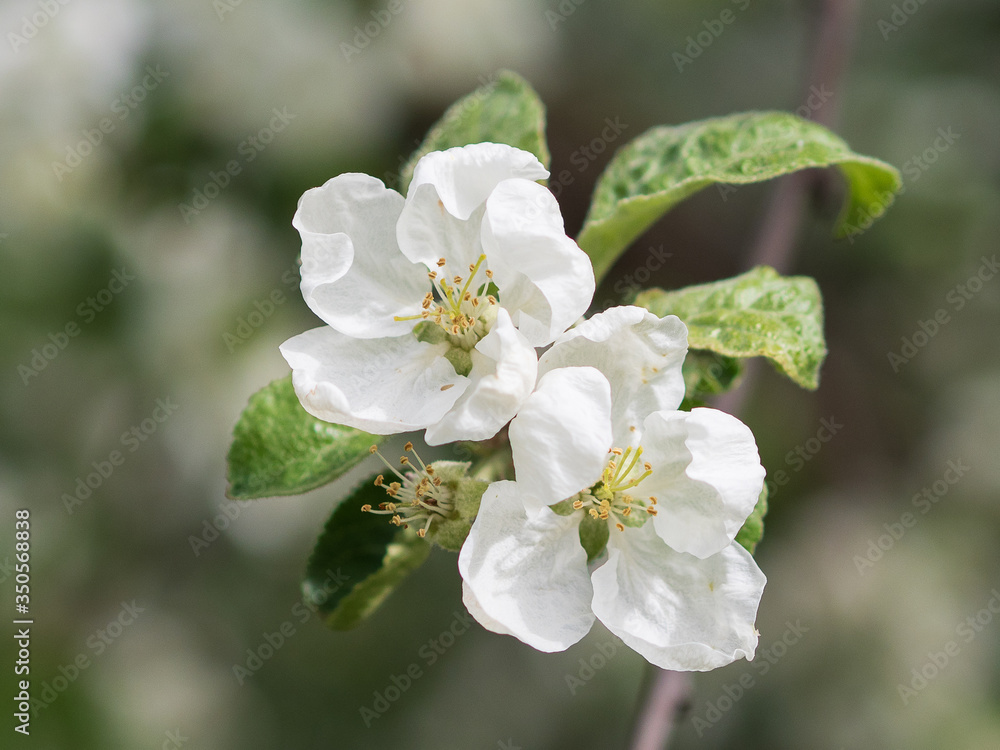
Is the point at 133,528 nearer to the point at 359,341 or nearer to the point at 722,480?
the point at 359,341

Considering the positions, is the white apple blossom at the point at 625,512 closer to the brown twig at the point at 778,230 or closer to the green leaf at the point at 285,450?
the green leaf at the point at 285,450

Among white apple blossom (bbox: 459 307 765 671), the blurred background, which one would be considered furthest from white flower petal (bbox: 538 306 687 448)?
the blurred background

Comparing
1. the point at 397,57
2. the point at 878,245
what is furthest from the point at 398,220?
the point at 878,245

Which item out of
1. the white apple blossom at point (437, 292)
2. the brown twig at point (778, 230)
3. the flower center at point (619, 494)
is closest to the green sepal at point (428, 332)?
the white apple blossom at point (437, 292)

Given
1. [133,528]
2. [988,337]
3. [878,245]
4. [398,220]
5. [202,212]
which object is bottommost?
[988,337]

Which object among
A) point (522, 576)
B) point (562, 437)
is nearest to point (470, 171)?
point (562, 437)

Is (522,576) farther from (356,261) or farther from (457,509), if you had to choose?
(356,261)

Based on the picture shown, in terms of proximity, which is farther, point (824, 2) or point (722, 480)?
point (824, 2)
